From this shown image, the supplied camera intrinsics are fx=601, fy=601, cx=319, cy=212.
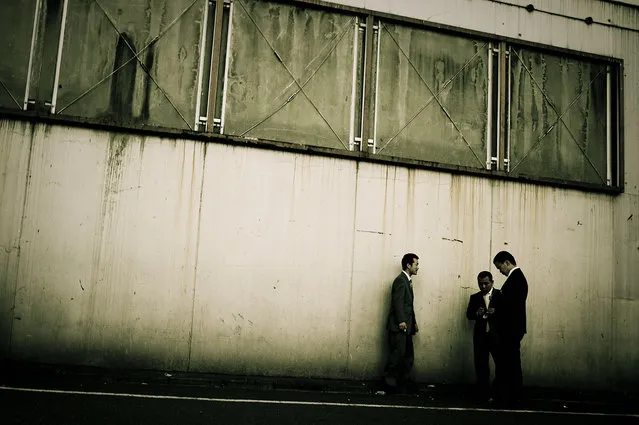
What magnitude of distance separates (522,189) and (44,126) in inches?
324

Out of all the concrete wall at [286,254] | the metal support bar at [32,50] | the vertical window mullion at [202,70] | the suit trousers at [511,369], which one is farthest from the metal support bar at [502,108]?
the metal support bar at [32,50]

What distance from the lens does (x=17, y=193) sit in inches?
356

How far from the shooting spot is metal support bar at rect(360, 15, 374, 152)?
1049cm

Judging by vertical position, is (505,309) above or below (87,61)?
below

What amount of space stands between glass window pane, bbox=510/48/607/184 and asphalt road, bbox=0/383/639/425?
4535mm

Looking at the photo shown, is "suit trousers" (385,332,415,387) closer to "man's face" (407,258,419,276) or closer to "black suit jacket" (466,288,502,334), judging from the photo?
"man's face" (407,258,419,276)

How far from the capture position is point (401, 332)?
9.30 metres

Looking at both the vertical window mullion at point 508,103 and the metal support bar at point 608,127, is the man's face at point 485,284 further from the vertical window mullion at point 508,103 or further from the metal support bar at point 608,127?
the metal support bar at point 608,127

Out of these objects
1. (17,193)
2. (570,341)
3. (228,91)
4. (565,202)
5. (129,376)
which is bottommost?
(129,376)

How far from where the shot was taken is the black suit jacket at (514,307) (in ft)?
28.0

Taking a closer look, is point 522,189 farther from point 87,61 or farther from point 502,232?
point 87,61

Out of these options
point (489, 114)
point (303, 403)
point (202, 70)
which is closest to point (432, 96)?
point (489, 114)

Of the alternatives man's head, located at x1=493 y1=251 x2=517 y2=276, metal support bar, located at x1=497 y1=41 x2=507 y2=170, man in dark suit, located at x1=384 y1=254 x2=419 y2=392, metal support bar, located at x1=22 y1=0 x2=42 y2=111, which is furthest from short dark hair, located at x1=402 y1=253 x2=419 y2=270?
metal support bar, located at x1=22 y1=0 x2=42 y2=111

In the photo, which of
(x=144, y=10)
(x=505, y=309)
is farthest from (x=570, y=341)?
(x=144, y=10)
